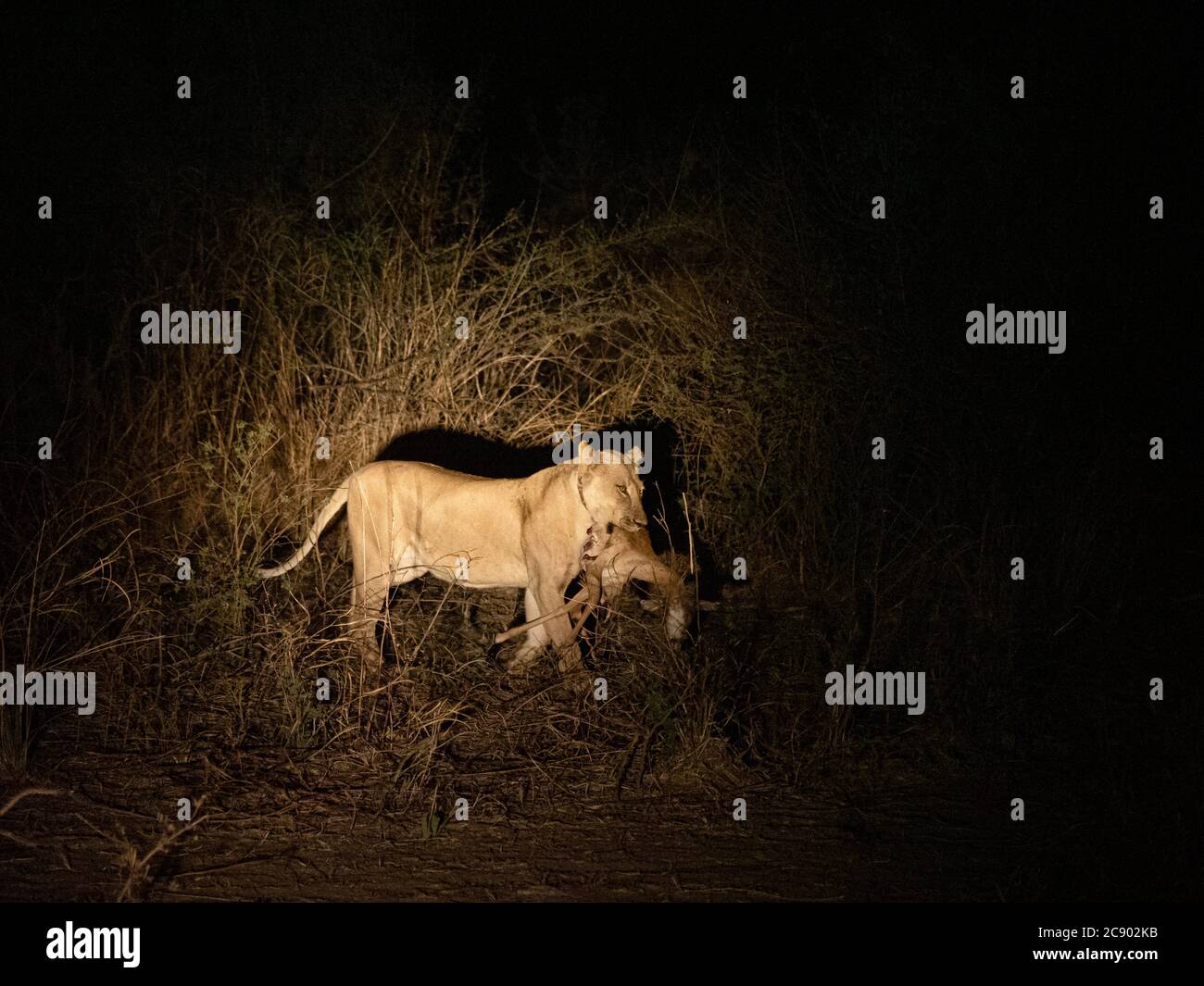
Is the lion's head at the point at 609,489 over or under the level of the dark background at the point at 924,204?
under

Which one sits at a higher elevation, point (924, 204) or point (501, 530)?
point (924, 204)

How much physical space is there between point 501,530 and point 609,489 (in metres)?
0.80

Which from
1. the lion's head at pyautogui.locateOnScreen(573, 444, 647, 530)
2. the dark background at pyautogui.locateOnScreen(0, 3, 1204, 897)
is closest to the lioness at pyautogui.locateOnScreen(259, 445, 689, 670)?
the lion's head at pyautogui.locateOnScreen(573, 444, 647, 530)

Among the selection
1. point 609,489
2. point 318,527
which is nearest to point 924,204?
point 609,489

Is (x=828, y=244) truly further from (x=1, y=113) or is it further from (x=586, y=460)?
(x=1, y=113)

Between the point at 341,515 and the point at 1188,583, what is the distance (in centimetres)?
593

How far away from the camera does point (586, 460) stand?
765 cm

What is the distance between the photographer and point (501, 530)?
313 inches

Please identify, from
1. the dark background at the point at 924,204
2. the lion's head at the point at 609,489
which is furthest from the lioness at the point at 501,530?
the dark background at the point at 924,204

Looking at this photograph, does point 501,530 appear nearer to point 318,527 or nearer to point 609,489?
point 609,489

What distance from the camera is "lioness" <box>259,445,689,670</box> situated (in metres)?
7.60

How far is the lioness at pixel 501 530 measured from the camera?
24.9 feet

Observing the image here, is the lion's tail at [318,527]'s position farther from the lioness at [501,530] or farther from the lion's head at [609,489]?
the lion's head at [609,489]

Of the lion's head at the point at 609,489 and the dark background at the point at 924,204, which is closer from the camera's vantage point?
the lion's head at the point at 609,489
